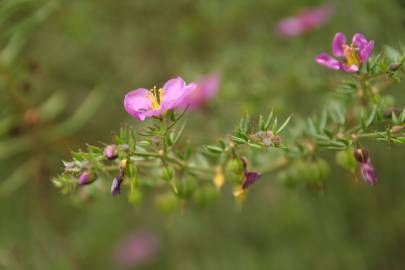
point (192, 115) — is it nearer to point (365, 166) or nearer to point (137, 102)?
point (137, 102)

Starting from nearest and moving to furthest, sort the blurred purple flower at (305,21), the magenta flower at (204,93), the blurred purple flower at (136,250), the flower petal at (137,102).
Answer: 1. the flower petal at (137,102)
2. the magenta flower at (204,93)
3. the blurred purple flower at (305,21)
4. the blurred purple flower at (136,250)

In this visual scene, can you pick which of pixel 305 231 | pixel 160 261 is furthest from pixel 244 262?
pixel 160 261

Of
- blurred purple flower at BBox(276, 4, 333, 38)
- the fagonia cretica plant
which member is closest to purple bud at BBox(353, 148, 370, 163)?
the fagonia cretica plant

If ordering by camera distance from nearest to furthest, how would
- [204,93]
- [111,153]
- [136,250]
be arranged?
[111,153]
[204,93]
[136,250]

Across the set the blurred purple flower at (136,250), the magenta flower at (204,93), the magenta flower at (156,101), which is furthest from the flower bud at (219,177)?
the blurred purple flower at (136,250)

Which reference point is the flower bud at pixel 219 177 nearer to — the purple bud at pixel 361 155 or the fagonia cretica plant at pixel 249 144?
the fagonia cretica plant at pixel 249 144

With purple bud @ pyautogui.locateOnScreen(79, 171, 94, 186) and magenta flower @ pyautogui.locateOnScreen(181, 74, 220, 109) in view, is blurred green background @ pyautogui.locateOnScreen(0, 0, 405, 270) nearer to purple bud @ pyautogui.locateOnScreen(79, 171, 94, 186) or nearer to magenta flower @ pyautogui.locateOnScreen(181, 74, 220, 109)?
magenta flower @ pyautogui.locateOnScreen(181, 74, 220, 109)

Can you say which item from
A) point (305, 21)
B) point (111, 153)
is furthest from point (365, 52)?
point (305, 21)

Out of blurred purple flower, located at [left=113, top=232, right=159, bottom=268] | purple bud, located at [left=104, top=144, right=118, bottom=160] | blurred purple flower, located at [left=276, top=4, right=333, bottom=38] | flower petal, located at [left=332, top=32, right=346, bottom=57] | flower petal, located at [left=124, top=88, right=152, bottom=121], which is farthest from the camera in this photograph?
blurred purple flower, located at [left=113, top=232, right=159, bottom=268]
